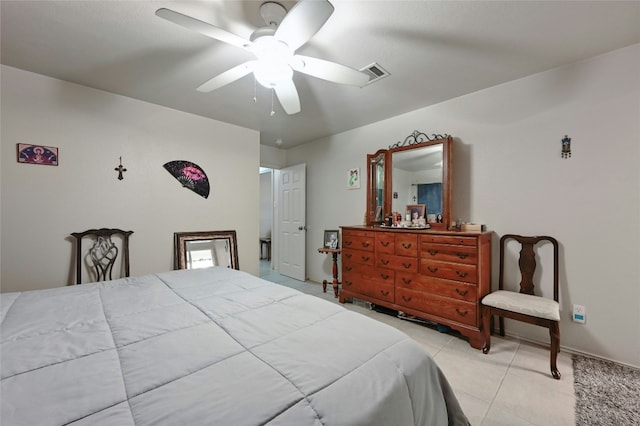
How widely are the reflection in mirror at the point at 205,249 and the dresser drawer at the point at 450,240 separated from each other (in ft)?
8.17

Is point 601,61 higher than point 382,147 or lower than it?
higher

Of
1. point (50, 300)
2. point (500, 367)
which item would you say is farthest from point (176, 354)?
point (500, 367)

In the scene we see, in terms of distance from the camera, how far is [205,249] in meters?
3.43

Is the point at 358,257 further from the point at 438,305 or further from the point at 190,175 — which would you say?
the point at 190,175

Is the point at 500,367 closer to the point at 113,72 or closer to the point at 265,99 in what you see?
the point at 265,99

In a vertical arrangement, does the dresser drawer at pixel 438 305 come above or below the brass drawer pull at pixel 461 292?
below

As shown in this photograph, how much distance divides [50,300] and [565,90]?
4.09m

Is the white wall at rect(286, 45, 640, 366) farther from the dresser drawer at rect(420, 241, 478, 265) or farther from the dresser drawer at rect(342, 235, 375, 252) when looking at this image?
the dresser drawer at rect(342, 235, 375, 252)

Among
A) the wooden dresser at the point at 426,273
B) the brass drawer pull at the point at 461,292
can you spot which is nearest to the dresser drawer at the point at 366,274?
the wooden dresser at the point at 426,273

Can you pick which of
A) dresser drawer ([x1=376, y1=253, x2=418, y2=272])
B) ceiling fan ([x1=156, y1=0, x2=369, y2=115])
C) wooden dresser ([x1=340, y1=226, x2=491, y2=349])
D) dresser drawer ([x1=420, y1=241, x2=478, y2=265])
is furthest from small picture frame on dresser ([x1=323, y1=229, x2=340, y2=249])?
ceiling fan ([x1=156, y1=0, x2=369, y2=115])

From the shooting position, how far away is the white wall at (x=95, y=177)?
2.32 m

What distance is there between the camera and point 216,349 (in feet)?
3.13

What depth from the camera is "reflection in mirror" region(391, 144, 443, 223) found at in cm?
284

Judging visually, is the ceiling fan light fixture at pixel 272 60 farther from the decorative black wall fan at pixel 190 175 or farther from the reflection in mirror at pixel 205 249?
the reflection in mirror at pixel 205 249
